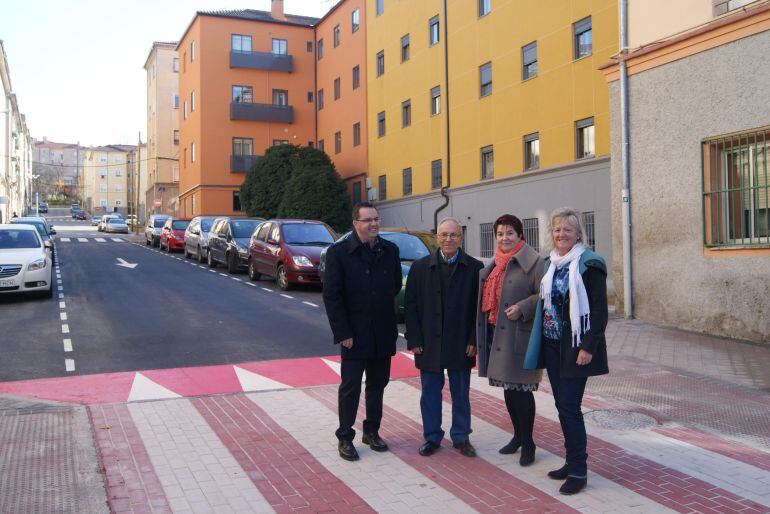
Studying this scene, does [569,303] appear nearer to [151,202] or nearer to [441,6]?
[441,6]

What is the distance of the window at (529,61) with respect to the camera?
78.8 ft

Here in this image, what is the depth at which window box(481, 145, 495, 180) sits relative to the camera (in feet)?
87.2

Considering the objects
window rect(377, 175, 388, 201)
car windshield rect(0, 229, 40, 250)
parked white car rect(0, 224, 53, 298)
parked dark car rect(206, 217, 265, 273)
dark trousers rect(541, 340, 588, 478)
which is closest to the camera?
dark trousers rect(541, 340, 588, 478)

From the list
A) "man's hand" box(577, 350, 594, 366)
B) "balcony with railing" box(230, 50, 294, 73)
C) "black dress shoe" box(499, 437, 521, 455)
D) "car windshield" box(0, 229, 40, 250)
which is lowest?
"black dress shoe" box(499, 437, 521, 455)

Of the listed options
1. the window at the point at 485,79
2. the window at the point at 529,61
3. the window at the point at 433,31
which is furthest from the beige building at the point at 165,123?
the window at the point at 529,61

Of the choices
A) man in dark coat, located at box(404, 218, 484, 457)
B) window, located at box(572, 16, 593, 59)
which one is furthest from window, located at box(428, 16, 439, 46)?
man in dark coat, located at box(404, 218, 484, 457)

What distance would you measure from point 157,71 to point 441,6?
4416 centimetres

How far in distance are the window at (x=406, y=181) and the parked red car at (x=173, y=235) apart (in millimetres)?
9665

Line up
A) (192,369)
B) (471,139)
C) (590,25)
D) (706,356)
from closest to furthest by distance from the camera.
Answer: (192,369), (706,356), (590,25), (471,139)

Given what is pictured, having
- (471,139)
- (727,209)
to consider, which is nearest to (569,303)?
(727,209)

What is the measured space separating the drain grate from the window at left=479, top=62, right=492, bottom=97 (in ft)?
69.0

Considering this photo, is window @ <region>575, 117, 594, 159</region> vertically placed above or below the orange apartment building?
below

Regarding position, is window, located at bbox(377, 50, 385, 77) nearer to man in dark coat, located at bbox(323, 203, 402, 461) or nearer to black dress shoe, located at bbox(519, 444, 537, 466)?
man in dark coat, located at bbox(323, 203, 402, 461)

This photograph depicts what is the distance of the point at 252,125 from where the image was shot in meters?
47.8
